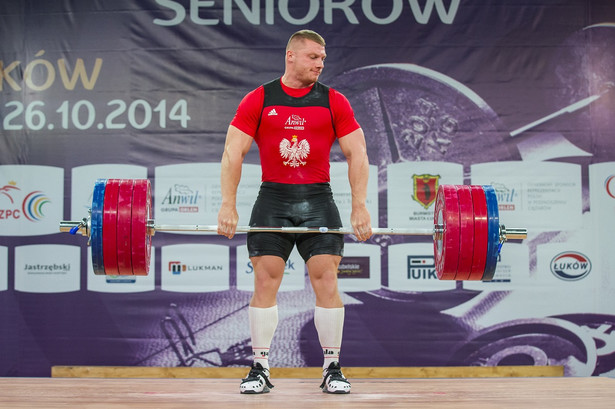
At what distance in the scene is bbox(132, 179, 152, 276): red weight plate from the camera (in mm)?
2988

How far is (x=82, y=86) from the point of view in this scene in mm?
4879

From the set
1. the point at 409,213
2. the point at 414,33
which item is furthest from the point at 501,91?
the point at 409,213

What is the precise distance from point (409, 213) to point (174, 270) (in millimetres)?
1796

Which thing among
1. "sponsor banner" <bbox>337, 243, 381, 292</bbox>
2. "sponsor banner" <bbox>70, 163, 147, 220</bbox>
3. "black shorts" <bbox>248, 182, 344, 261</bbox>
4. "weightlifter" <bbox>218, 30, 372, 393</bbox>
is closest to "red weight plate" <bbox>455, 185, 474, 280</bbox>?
"weightlifter" <bbox>218, 30, 372, 393</bbox>

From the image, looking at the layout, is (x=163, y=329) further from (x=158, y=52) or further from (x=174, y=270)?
(x=158, y=52)

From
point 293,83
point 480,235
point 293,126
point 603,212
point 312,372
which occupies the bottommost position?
point 312,372

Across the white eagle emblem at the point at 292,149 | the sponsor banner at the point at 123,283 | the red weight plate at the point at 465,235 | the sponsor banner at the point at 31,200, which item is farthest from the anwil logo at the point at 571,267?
the sponsor banner at the point at 31,200

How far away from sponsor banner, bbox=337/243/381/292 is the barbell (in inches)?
65.7

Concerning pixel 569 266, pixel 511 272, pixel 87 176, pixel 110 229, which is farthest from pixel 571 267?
pixel 87 176

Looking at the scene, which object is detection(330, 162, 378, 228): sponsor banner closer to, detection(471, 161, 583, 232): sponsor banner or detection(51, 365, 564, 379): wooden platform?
detection(471, 161, 583, 232): sponsor banner

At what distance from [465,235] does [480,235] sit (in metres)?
0.07

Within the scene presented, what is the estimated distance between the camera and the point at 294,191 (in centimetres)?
309

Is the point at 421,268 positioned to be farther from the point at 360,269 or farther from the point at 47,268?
the point at 47,268

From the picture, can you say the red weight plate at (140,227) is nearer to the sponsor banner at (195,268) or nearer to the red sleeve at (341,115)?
the red sleeve at (341,115)
